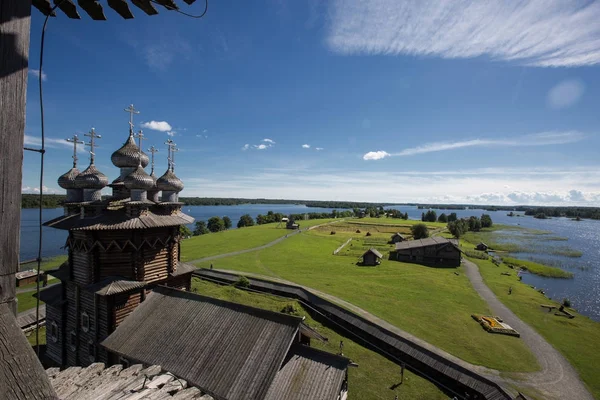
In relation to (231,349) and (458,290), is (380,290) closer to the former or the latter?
(458,290)

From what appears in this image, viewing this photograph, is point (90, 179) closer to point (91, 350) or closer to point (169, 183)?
point (169, 183)

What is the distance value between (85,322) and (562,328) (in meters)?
39.0

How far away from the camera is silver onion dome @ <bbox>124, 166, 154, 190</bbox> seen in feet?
54.9

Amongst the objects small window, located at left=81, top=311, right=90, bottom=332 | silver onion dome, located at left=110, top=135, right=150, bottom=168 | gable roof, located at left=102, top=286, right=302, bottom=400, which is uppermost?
silver onion dome, located at left=110, top=135, right=150, bottom=168

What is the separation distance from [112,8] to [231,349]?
12.2 m

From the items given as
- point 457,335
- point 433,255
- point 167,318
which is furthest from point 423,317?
point 433,255

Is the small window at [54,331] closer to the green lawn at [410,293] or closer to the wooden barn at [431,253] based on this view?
the green lawn at [410,293]

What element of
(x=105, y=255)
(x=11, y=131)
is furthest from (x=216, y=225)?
(x=11, y=131)

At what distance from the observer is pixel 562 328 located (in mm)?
27141

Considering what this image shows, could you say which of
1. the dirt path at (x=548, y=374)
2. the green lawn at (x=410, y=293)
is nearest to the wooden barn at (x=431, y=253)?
the green lawn at (x=410, y=293)

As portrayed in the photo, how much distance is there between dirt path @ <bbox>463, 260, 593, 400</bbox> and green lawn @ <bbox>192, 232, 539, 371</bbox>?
859mm

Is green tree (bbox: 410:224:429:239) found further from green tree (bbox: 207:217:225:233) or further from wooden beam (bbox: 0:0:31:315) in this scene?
wooden beam (bbox: 0:0:31:315)

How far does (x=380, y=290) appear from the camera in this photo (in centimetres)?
3475

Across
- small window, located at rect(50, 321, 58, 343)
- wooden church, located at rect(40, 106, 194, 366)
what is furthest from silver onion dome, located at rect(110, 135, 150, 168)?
small window, located at rect(50, 321, 58, 343)
